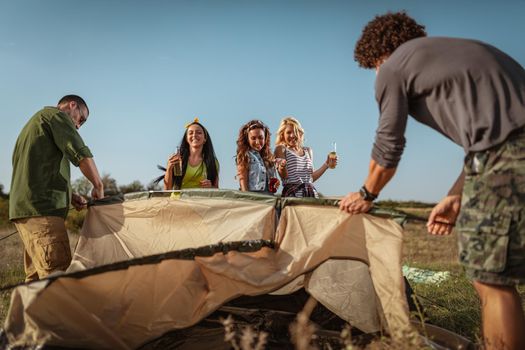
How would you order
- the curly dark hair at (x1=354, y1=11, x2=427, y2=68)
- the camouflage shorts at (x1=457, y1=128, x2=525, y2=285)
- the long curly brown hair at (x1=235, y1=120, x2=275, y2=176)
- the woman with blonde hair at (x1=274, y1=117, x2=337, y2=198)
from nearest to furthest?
the camouflage shorts at (x1=457, y1=128, x2=525, y2=285)
the curly dark hair at (x1=354, y1=11, x2=427, y2=68)
the woman with blonde hair at (x1=274, y1=117, x2=337, y2=198)
the long curly brown hair at (x1=235, y1=120, x2=275, y2=176)

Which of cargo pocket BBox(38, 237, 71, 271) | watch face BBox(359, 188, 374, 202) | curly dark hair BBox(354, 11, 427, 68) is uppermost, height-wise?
curly dark hair BBox(354, 11, 427, 68)

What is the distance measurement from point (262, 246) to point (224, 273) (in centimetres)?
→ 41

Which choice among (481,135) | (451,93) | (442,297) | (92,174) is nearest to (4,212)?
(92,174)

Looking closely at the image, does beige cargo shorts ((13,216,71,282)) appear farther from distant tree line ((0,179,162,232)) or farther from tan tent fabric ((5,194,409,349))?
distant tree line ((0,179,162,232))

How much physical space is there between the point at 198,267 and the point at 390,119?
1565mm

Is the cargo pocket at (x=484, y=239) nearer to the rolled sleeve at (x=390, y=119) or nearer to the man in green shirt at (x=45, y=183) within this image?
the rolled sleeve at (x=390, y=119)

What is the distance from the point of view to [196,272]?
3236mm

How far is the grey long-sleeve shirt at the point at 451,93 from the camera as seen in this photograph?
2.37 m

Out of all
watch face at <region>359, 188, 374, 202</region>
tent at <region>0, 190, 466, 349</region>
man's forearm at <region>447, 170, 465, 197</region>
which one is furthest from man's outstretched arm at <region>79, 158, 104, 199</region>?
man's forearm at <region>447, 170, 465, 197</region>

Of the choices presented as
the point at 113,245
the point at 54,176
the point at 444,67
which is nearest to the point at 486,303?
the point at 444,67

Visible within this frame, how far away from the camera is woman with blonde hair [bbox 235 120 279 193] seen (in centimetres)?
557

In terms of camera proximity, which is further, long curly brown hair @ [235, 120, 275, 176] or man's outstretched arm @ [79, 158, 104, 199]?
long curly brown hair @ [235, 120, 275, 176]

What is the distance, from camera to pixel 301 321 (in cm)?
214

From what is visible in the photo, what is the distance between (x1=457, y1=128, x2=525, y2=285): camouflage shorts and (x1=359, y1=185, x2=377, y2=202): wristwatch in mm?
629
